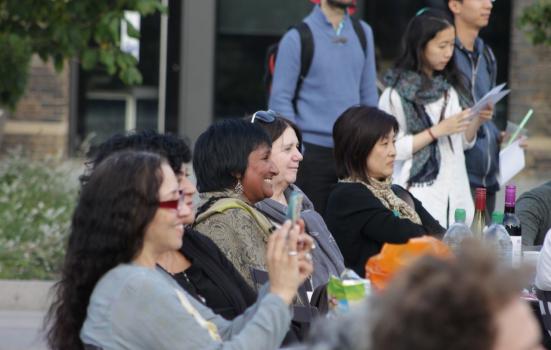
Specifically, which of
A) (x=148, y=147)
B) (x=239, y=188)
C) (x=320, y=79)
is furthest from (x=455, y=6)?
(x=148, y=147)

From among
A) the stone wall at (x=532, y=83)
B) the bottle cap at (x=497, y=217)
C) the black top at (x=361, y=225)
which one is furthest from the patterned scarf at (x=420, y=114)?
the stone wall at (x=532, y=83)

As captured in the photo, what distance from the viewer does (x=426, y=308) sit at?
5.56 ft

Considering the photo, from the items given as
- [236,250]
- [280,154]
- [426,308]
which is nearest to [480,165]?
[280,154]

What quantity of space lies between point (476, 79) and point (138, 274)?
4285mm

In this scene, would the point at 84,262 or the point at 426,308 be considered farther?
the point at 84,262

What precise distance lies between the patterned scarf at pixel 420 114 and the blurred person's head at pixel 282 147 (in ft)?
5.10

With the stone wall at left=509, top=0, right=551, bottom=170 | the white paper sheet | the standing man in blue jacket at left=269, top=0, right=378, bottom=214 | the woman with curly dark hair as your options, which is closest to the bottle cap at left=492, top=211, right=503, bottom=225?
the woman with curly dark hair

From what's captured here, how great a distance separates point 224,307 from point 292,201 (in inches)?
25.4

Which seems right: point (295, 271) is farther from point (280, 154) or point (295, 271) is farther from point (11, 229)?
point (11, 229)

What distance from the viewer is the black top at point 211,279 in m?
3.84

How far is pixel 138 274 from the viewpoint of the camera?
321 centimetres

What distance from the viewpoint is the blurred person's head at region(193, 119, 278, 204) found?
4469 millimetres

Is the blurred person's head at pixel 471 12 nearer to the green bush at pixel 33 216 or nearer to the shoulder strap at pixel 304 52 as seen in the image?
the shoulder strap at pixel 304 52

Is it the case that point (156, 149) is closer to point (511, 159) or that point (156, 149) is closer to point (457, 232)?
point (457, 232)
